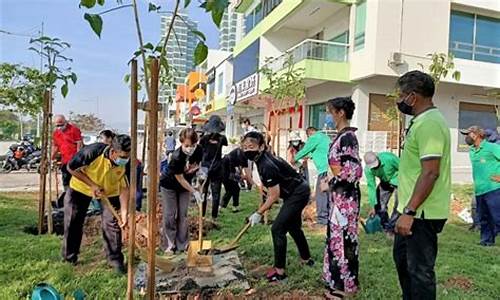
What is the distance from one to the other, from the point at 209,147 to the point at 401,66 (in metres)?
9.85

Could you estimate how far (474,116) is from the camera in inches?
679

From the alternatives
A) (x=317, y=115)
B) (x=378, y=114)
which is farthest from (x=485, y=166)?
(x=317, y=115)

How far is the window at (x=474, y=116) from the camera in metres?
16.9

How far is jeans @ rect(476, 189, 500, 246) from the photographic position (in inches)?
227

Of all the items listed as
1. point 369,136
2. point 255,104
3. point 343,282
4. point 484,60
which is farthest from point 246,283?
point 255,104

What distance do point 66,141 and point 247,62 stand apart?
18949 mm

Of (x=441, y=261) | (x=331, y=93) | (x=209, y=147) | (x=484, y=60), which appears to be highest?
(x=484, y=60)

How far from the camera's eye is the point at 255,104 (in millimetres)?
24422

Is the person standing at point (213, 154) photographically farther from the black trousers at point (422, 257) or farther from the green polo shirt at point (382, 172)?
the black trousers at point (422, 257)

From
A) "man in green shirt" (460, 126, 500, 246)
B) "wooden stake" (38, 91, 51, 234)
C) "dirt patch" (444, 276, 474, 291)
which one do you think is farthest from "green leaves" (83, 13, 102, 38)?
"man in green shirt" (460, 126, 500, 246)

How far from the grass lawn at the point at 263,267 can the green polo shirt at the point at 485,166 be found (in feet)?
2.62

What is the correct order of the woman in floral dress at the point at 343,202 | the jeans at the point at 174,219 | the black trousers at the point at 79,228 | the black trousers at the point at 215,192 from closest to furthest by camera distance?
the woman in floral dress at the point at 343,202 → the black trousers at the point at 79,228 → the jeans at the point at 174,219 → the black trousers at the point at 215,192

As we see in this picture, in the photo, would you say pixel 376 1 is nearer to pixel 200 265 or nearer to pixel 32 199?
pixel 32 199

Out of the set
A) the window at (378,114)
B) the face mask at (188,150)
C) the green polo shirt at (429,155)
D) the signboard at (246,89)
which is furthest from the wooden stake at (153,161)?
the signboard at (246,89)
